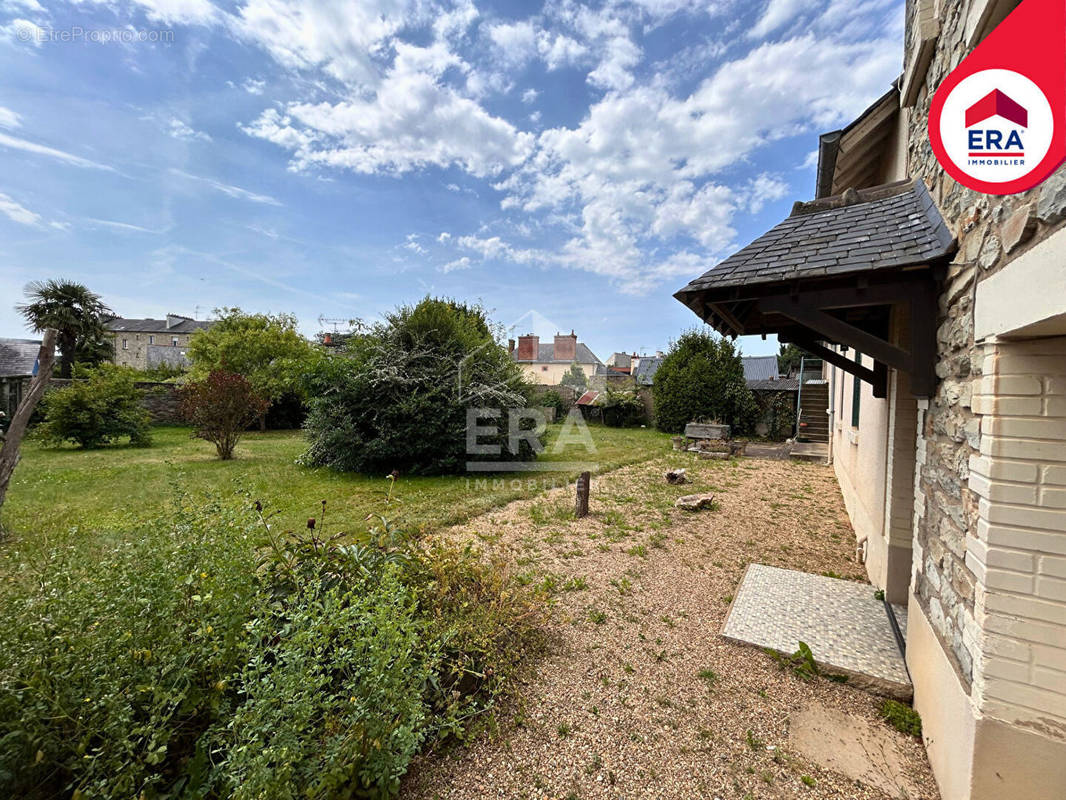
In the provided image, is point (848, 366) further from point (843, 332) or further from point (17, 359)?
point (17, 359)

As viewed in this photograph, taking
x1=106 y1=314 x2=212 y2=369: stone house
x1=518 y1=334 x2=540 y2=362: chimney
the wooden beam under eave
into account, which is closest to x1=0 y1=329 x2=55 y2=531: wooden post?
the wooden beam under eave

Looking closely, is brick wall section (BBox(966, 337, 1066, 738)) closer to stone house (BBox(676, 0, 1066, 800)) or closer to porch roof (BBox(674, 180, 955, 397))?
stone house (BBox(676, 0, 1066, 800))

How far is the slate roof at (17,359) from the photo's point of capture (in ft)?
52.0

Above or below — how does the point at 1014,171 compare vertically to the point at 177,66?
below

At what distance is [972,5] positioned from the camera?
6.07ft

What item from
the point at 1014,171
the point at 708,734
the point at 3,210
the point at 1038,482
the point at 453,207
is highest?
the point at 453,207

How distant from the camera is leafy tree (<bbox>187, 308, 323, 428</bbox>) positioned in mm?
17312

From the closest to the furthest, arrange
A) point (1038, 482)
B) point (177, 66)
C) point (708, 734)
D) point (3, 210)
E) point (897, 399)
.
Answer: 1. point (1038, 482)
2. point (708, 734)
3. point (897, 399)
4. point (177, 66)
5. point (3, 210)

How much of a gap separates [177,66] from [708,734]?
919cm

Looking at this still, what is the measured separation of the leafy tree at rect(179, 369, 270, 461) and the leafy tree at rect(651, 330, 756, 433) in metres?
14.6

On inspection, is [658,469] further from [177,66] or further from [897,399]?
[177,66]

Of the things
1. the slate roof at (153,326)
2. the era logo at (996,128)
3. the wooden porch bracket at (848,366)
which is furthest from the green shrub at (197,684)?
the slate roof at (153,326)

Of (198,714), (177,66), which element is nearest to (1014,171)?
(198,714)

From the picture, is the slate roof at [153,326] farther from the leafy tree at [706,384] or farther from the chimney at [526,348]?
the leafy tree at [706,384]
